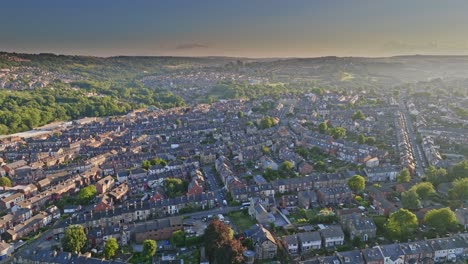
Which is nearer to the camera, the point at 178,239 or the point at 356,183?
the point at 178,239

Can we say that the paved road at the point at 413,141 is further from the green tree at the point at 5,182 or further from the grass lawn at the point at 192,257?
the green tree at the point at 5,182

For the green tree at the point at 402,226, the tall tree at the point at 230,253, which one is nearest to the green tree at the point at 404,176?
the green tree at the point at 402,226

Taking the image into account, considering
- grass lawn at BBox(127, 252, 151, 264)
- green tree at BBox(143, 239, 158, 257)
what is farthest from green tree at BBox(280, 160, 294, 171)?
grass lawn at BBox(127, 252, 151, 264)

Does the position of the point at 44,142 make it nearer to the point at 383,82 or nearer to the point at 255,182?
the point at 255,182

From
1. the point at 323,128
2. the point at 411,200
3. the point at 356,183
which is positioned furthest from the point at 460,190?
the point at 323,128

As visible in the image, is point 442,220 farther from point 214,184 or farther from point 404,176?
point 214,184

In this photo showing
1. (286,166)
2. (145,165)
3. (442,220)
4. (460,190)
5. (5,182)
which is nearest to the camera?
(442,220)
